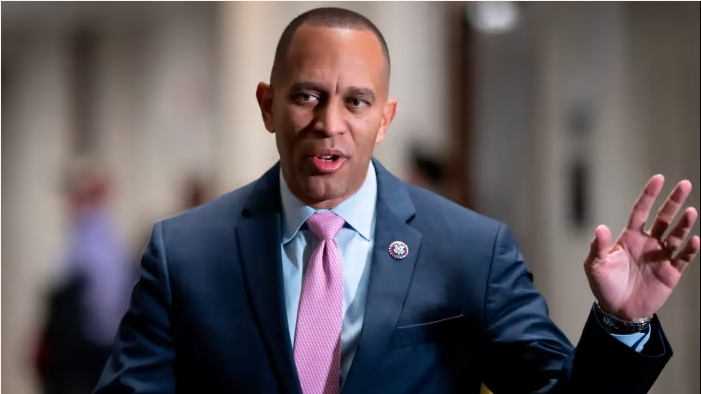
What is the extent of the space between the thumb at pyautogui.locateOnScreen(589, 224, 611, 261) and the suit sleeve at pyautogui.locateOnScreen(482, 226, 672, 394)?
3.6 inches

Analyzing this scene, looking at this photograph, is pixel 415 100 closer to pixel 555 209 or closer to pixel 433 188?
pixel 433 188

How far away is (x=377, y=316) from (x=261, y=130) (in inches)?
25.4

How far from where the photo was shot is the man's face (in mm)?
1127

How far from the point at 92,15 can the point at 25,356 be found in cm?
80

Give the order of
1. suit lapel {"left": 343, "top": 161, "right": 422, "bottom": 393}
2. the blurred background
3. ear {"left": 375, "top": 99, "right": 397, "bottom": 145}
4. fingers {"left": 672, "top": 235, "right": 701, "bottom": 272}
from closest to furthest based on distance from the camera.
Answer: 1. fingers {"left": 672, "top": 235, "right": 701, "bottom": 272}
2. suit lapel {"left": 343, "top": 161, "right": 422, "bottom": 393}
3. ear {"left": 375, "top": 99, "right": 397, "bottom": 145}
4. the blurred background

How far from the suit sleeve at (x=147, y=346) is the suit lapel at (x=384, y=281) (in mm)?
303

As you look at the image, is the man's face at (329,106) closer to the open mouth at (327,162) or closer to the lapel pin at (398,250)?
the open mouth at (327,162)

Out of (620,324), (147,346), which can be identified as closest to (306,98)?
(147,346)

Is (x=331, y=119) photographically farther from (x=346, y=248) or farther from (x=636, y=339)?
(x=636, y=339)

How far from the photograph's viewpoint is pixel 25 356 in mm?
1674

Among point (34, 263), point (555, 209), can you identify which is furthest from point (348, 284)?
point (34, 263)

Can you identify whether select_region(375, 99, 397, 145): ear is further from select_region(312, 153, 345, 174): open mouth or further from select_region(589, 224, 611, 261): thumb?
select_region(589, 224, 611, 261): thumb

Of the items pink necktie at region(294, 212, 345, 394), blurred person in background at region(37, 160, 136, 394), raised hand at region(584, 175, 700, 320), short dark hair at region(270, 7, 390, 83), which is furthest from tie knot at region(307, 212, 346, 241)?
blurred person in background at region(37, 160, 136, 394)

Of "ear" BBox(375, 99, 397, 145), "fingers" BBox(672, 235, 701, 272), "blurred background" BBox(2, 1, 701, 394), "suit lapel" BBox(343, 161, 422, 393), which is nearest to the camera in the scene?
"fingers" BBox(672, 235, 701, 272)
